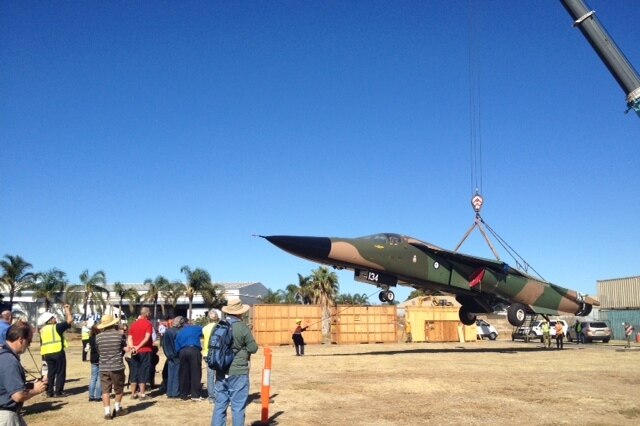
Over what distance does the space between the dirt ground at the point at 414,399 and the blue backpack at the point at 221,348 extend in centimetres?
219

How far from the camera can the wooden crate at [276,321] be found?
31781mm

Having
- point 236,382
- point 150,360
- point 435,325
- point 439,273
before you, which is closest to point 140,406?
point 150,360

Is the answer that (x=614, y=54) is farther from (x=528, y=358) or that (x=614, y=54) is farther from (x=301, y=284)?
(x=301, y=284)

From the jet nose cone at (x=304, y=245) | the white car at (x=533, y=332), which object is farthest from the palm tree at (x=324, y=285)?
the jet nose cone at (x=304, y=245)

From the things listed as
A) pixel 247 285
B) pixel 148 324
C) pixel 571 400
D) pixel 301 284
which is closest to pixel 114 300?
pixel 247 285

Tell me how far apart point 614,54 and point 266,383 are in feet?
40.0

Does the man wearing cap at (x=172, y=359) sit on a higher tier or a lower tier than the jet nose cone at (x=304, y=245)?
lower

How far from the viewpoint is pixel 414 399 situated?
10.6 metres

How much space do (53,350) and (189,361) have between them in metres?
3.15

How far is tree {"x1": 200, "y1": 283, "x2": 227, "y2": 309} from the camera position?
211 feet

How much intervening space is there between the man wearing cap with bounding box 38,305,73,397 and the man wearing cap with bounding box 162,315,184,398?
215cm

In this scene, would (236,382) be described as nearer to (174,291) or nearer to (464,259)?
(464,259)

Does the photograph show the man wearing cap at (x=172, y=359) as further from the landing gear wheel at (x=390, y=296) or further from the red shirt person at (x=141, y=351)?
the landing gear wheel at (x=390, y=296)

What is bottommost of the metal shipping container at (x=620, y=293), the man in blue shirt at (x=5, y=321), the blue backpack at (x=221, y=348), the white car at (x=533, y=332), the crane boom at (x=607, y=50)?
the white car at (x=533, y=332)
